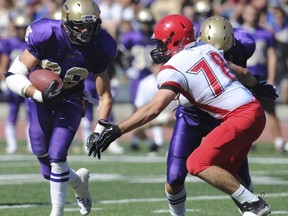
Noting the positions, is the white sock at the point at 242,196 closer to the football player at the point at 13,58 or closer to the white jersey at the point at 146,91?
the white jersey at the point at 146,91

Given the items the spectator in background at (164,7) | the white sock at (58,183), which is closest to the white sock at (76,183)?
the white sock at (58,183)

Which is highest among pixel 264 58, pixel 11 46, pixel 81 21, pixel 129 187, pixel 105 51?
pixel 81 21

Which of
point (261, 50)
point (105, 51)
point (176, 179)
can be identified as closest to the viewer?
point (176, 179)

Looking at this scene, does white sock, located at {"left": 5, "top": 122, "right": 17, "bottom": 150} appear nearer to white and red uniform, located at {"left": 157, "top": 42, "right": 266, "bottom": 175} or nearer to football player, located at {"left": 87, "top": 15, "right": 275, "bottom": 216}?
football player, located at {"left": 87, "top": 15, "right": 275, "bottom": 216}

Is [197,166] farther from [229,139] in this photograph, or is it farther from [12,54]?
[12,54]

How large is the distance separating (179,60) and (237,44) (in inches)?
39.5

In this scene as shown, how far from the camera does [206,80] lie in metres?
5.93

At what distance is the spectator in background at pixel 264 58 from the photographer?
1205cm

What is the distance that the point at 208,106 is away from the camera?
19.7ft

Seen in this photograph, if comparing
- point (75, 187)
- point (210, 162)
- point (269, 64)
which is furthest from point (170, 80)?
point (269, 64)

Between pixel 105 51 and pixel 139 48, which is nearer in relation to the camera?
pixel 105 51

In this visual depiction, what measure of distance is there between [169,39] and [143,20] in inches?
255

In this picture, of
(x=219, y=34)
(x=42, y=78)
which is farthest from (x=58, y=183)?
(x=219, y=34)

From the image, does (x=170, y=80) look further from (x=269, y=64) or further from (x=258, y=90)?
(x=269, y=64)
